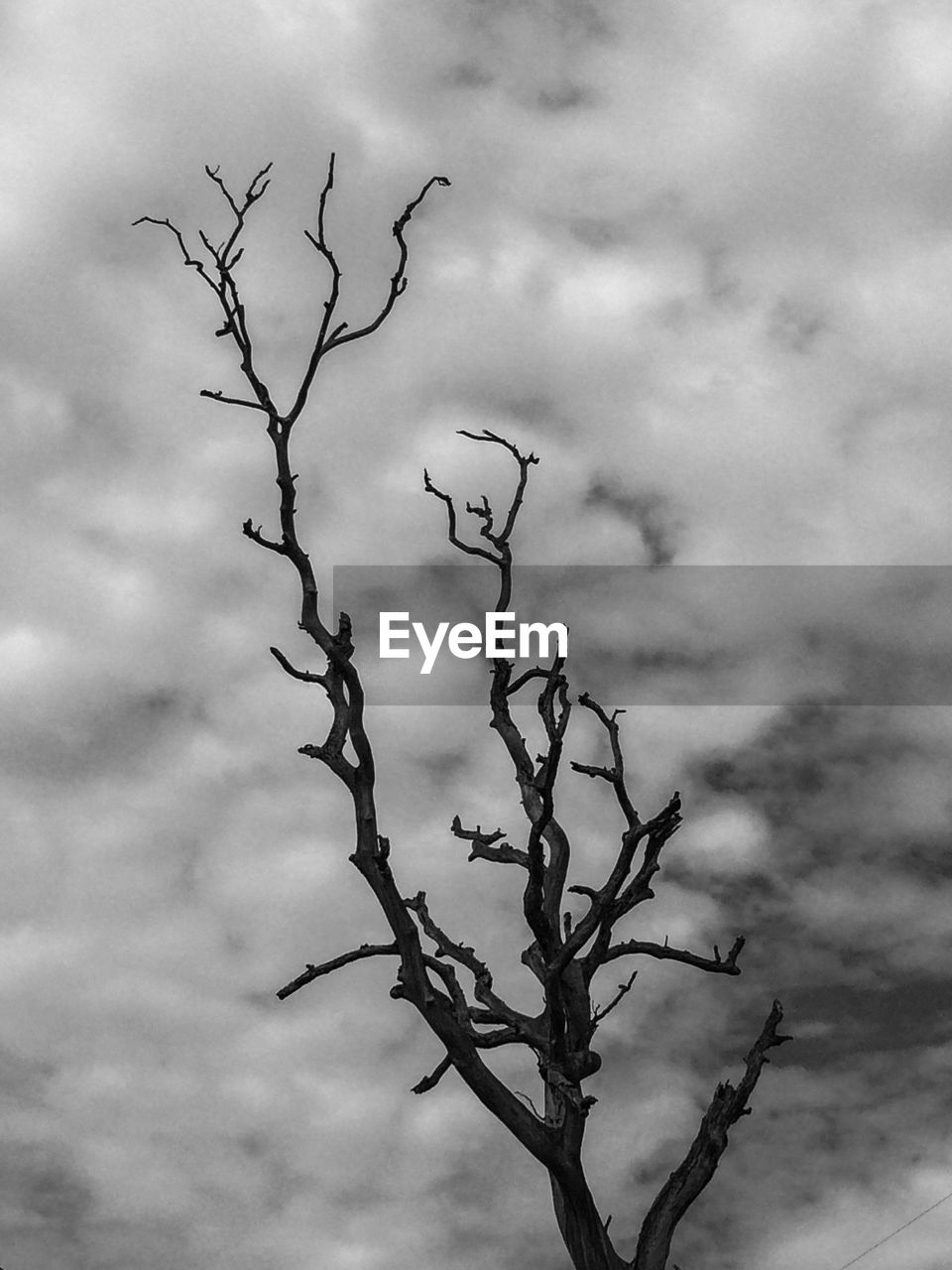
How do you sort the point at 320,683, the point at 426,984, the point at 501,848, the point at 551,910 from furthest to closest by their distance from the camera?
1. the point at 501,848
2. the point at 551,910
3. the point at 320,683
4. the point at 426,984

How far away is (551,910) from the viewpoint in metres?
15.7

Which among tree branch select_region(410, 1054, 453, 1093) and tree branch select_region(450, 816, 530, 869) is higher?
tree branch select_region(450, 816, 530, 869)

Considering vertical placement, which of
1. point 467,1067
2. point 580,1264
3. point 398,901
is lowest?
point 580,1264

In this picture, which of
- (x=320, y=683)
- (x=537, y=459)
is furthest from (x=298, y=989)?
(x=537, y=459)

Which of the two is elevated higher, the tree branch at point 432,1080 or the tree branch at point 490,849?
the tree branch at point 490,849

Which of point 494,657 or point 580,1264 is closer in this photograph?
point 580,1264

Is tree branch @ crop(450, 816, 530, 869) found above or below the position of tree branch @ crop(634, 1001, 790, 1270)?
above

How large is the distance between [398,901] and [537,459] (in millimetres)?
5845

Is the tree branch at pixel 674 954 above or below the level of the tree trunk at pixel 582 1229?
above

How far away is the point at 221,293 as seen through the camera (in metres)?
15.3

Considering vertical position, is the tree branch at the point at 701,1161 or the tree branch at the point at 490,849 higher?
the tree branch at the point at 490,849

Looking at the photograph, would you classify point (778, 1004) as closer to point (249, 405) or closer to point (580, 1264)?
point (580, 1264)

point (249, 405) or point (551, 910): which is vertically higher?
point (249, 405)

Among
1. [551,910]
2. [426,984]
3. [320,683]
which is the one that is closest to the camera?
[426,984]
